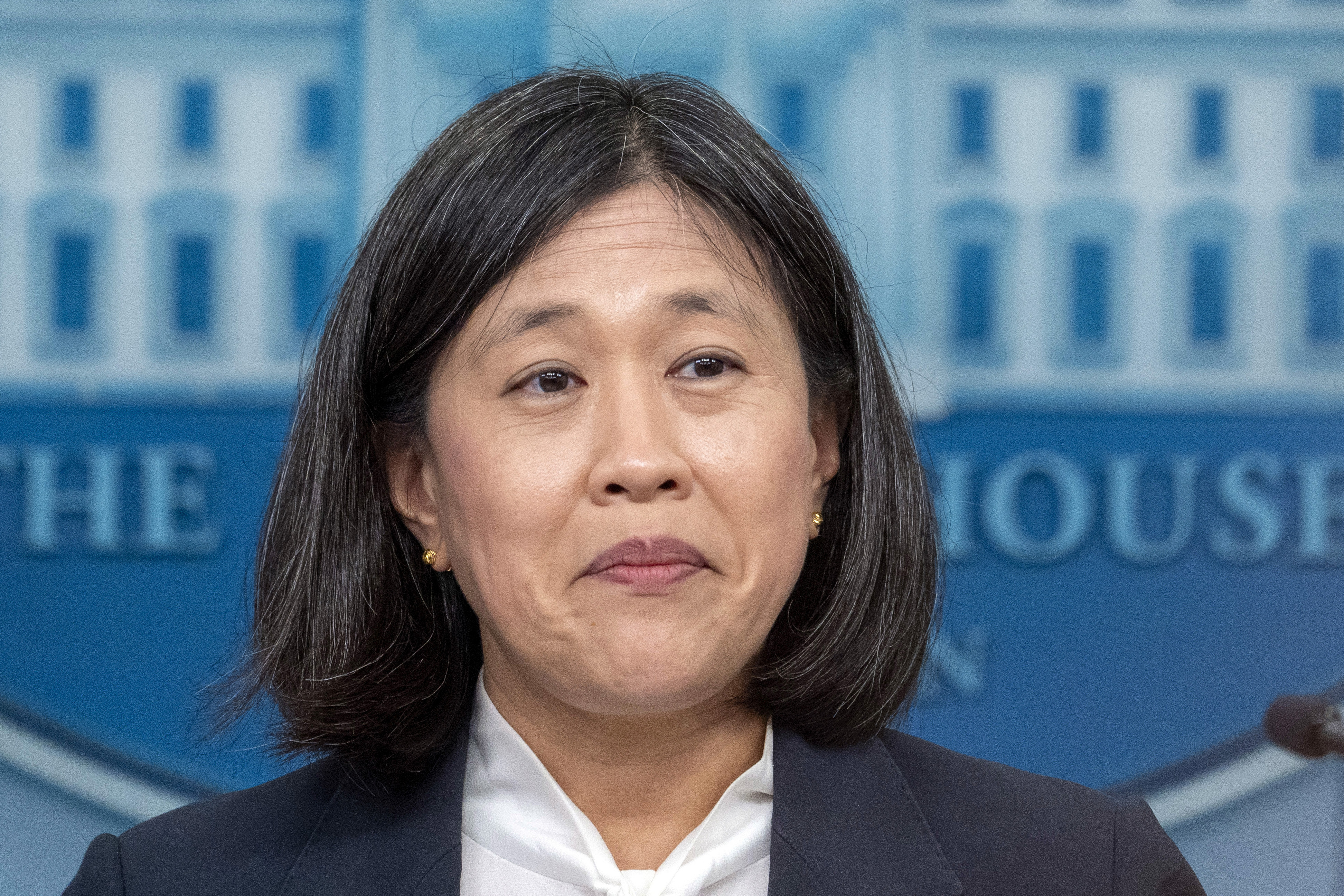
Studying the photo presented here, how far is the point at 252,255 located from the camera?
320 cm

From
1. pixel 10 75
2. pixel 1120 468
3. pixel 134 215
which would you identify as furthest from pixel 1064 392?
pixel 10 75

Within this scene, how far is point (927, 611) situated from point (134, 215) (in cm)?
223

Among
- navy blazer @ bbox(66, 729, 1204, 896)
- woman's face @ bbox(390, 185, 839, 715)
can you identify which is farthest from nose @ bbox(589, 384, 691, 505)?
navy blazer @ bbox(66, 729, 1204, 896)

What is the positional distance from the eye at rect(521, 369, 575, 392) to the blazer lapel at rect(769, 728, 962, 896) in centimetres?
52

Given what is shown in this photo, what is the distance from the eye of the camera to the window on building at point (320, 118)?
320 centimetres

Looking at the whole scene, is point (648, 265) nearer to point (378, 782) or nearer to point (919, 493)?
point (919, 493)

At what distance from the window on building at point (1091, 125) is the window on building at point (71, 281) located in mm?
2304

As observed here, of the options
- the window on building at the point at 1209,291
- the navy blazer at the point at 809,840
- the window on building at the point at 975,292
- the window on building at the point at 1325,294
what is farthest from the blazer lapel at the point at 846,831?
the window on building at the point at 1325,294

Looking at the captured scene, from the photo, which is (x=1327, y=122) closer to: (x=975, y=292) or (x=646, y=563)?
(x=975, y=292)

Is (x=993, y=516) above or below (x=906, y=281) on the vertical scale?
below

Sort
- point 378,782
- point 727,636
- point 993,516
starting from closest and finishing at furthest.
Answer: point 727,636 → point 378,782 → point 993,516

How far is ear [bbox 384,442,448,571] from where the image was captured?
1.69m

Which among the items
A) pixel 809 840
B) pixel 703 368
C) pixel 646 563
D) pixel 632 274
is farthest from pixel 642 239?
pixel 809 840

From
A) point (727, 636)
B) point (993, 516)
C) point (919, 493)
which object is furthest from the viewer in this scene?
point (993, 516)
